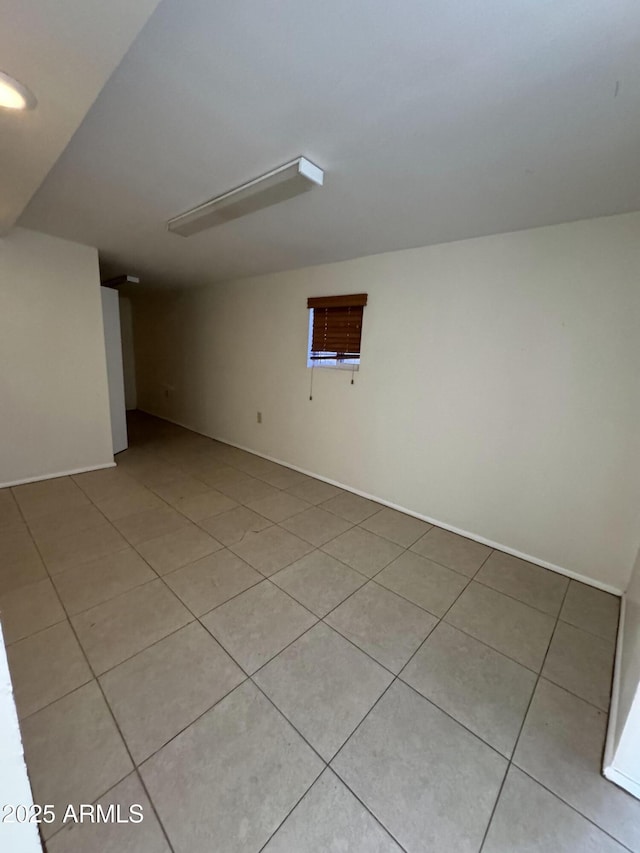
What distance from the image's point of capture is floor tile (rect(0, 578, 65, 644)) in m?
1.59

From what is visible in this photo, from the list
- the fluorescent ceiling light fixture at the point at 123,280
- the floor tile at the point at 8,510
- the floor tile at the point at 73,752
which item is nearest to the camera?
the floor tile at the point at 73,752

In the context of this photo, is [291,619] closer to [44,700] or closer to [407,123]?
[44,700]

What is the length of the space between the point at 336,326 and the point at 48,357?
2.76 metres

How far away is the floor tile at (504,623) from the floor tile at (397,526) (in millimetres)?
601

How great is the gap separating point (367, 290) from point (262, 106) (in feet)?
6.07

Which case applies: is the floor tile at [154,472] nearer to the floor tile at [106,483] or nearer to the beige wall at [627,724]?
the floor tile at [106,483]

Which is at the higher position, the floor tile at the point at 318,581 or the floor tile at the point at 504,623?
the floor tile at the point at 318,581

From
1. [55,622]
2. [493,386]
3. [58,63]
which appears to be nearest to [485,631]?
[493,386]

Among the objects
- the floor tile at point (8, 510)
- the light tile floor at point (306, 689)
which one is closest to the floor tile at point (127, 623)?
the light tile floor at point (306, 689)

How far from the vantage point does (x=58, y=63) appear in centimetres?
97

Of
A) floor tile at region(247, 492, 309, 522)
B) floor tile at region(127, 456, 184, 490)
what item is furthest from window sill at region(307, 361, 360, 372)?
floor tile at region(127, 456, 184, 490)

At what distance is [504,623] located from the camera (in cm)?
178

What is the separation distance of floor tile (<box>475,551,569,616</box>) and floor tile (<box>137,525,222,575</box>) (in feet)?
6.03

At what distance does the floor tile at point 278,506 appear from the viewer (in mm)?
2805
